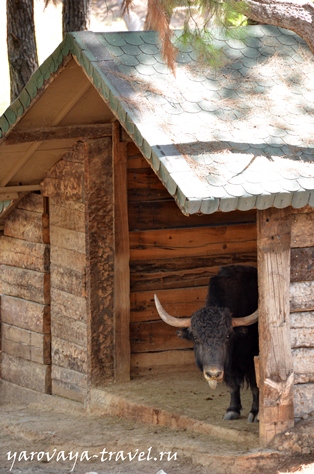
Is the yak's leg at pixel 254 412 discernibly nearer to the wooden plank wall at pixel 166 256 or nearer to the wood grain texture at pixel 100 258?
the wooden plank wall at pixel 166 256

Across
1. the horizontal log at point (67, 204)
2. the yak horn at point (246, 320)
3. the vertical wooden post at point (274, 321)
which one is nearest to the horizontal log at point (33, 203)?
the horizontal log at point (67, 204)

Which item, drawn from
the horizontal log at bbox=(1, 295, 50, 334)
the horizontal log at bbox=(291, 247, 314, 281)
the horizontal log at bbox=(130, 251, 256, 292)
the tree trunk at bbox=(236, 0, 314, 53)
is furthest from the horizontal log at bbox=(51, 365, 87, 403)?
the tree trunk at bbox=(236, 0, 314, 53)

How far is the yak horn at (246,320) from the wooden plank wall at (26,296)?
2576 mm

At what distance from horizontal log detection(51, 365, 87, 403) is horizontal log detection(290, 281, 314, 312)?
9.05 ft

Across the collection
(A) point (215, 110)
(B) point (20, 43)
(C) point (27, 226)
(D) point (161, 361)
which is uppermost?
(A) point (215, 110)

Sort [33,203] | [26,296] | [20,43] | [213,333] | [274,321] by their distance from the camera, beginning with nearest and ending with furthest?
1. [274,321]
2. [213,333]
3. [33,203]
4. [26,296]
5. [20,43]

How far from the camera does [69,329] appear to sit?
854 cm

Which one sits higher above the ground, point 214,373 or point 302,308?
point 302,308

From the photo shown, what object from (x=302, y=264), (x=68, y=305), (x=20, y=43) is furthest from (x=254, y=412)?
(x=20, y=43)

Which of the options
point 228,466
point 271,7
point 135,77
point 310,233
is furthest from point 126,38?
point 228,466

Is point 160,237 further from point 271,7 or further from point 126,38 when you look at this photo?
point 271,7

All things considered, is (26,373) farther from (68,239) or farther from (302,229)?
(302,229)

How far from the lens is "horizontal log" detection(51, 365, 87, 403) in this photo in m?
8.40

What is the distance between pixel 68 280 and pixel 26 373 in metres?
1.44
